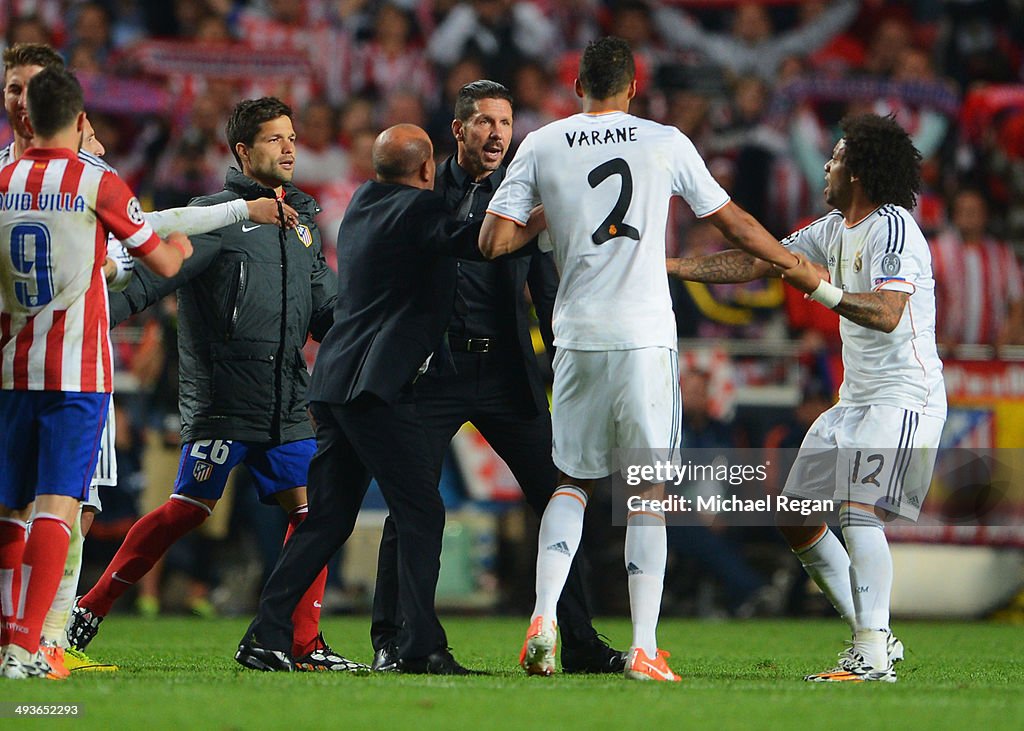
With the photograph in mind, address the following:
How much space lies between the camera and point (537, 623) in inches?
231

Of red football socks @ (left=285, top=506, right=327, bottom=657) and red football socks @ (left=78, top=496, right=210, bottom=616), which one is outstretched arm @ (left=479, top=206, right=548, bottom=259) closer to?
red football socks @ (left=285, top=506, right=327, bottom=657)

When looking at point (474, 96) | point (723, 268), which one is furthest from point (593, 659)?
point (474, 96)

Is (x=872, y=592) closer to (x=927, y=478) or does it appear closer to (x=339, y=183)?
(x=927, y=478)

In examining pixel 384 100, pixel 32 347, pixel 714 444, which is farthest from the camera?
pixel 384 100

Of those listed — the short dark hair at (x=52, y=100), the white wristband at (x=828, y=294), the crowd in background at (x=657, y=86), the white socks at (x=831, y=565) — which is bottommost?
the white socks at (x=831, y=565)

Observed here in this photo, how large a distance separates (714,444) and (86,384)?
6.50 m

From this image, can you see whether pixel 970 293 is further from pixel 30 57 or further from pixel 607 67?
pixel 30 57

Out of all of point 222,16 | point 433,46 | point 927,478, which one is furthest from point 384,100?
point 927,478

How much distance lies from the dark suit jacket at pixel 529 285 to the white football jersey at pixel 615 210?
0.61 metres

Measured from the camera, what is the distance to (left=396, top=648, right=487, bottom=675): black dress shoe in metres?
6.15

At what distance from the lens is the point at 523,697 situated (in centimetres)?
526

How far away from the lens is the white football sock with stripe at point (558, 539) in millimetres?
5980

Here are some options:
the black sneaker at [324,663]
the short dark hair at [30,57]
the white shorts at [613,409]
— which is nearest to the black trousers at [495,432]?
the black sneaker at [324,663]

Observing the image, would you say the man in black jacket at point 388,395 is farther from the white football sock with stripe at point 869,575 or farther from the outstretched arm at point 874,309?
the white football sock with stripe at point 869,575
